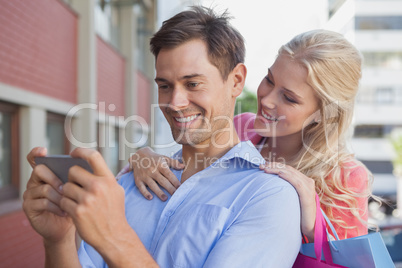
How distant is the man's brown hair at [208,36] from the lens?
164cm

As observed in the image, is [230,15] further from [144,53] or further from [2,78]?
[144,53]

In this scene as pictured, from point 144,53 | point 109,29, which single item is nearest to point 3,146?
point 109,29

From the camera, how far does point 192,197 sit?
57.3 inches

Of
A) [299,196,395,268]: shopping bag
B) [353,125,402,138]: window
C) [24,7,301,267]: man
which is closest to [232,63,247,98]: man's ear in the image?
[24,7,301,267]: man

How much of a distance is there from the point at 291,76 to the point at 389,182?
2293 cm

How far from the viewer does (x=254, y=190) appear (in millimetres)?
1339

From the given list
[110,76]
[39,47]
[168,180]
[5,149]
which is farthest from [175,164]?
[110,76]

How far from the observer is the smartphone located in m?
0.98

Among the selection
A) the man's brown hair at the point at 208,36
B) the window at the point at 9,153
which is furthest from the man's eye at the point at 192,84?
the window at the point at 9,153

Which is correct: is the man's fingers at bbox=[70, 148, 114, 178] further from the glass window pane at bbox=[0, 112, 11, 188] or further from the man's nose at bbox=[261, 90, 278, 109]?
the glass window pane at bbox=[0, 112, 11, 188]

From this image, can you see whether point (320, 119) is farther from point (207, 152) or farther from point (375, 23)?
point (375, 23)

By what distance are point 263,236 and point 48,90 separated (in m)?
4.31

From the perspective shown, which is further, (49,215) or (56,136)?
(56,136)

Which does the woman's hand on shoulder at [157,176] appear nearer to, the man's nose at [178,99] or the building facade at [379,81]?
the man's nose at [178,99]
